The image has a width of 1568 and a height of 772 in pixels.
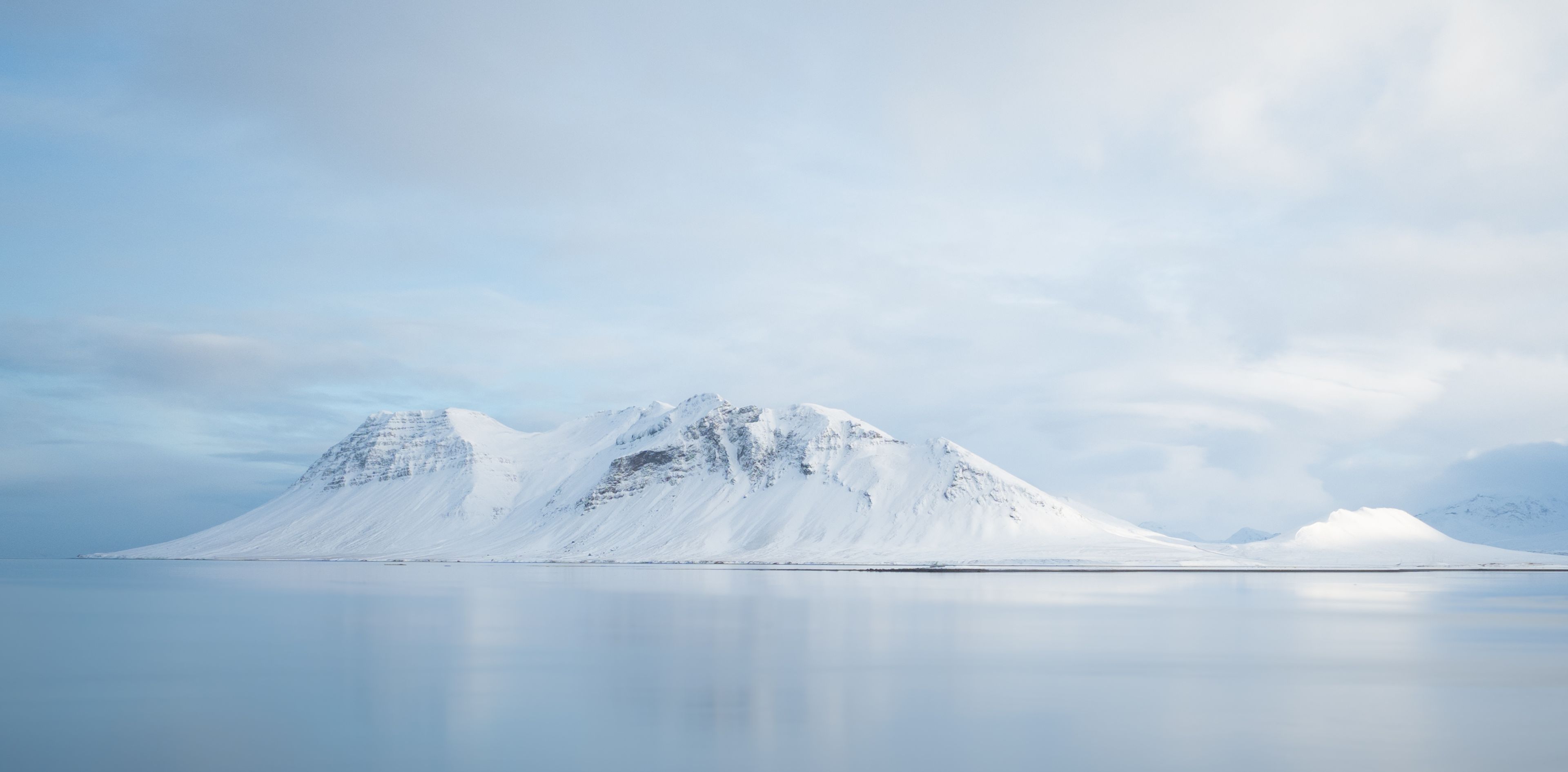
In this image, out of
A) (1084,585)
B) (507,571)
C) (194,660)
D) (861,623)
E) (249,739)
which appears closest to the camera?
(249,739)

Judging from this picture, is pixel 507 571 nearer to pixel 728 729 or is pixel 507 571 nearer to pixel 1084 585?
pixel 1084 585

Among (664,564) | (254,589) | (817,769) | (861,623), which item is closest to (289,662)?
(817,769)

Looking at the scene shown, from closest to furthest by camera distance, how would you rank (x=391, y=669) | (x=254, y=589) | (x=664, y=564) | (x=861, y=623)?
1. (x=391, y=669)
2. (x=861, y=623)
3. (x=254, y=589)
4. (x=664, y=564)

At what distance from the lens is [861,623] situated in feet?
161

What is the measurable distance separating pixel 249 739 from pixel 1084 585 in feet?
287

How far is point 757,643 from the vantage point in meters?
39.4

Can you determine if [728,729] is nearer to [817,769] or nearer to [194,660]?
[817,769]

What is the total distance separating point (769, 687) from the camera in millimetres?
28453

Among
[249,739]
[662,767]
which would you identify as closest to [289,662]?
[249,739]

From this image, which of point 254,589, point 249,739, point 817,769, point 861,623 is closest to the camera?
point 817,769

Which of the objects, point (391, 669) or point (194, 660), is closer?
point (391, 669)

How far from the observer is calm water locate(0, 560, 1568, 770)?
20344 mm

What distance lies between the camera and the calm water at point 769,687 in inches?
801

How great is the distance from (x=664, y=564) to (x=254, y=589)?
310 ft
